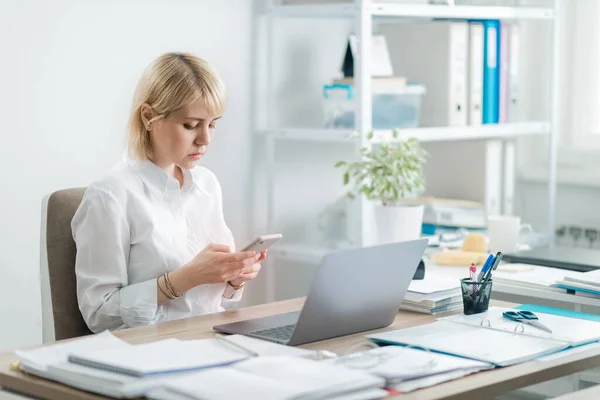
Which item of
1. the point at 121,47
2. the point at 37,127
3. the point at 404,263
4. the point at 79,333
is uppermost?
the point at 121,47

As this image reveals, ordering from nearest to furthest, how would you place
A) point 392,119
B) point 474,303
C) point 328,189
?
1. point 474,303
2. point 392,119
3. point 328,189

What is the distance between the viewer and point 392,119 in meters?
3.09

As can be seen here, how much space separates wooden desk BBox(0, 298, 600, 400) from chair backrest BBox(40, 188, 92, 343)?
318 millimetres

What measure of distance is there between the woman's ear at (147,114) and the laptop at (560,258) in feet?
3.45

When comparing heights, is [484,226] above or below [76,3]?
below

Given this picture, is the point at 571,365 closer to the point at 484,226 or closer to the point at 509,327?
the point at 509,327

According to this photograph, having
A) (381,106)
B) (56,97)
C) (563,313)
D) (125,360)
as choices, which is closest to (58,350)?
(125,360)

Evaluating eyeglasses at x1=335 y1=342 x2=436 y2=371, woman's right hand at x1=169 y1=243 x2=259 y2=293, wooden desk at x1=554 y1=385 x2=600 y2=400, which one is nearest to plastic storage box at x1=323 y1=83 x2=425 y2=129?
woman's right hand at x1=169 y1=243 x2=259 y2=293

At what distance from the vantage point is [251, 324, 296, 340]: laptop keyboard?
1.71 m

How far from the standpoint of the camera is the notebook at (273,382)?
4.22ft

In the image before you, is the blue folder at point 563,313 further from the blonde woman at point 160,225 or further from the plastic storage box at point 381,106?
the plastic storage box at point 381,106

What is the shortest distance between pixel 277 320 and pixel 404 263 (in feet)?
0.88

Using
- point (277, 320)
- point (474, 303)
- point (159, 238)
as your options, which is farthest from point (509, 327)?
point (159, 238)

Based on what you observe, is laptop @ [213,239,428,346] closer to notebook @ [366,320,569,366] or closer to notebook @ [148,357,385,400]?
notebook @ [366,320,569,366]
